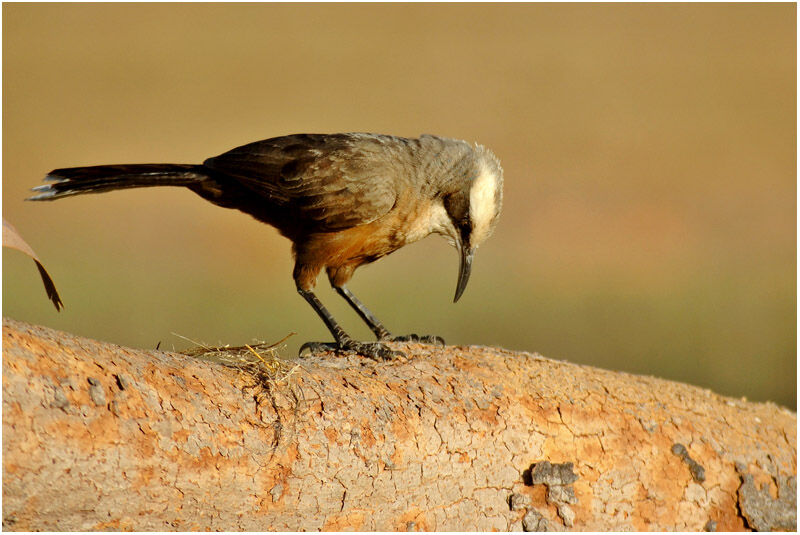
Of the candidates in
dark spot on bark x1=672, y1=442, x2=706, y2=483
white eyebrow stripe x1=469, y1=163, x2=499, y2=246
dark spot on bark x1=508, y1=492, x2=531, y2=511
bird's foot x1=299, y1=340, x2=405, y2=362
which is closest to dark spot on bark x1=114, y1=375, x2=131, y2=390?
bird's foot x1=299, y1=340, x2=405, y2=362

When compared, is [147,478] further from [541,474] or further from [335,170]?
[335,170]

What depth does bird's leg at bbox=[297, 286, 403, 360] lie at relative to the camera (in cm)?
458

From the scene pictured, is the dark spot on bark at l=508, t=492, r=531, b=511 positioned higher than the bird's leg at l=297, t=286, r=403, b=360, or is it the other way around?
the bird's leg at l=297, t=286, r=403, b=360

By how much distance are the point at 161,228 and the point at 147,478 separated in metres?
12.7

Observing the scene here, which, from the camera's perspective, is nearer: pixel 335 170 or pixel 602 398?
pixel 602 398

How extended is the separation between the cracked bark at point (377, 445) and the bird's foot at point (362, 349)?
85 mm

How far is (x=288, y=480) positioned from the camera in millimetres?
Result: 3723

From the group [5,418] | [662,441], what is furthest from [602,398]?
[5,418]

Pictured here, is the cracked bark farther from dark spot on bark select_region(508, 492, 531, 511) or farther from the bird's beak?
the bird's beak

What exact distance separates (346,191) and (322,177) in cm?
19

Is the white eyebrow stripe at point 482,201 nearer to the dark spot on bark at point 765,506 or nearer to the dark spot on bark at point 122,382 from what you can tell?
the dark spot on bark at point 765,506

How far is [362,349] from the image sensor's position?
467cm

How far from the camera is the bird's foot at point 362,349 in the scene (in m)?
4.57

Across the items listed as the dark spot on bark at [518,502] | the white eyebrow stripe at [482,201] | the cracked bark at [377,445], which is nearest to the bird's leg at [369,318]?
the white eyebrow stripe at [482,201]
